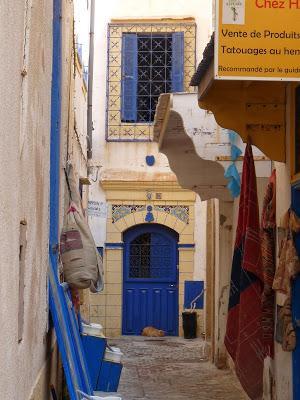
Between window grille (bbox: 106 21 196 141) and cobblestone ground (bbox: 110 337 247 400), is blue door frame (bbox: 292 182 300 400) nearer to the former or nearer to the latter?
cobblestone ground (bbox: 110 337 247 400)

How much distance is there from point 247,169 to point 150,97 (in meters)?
11.0

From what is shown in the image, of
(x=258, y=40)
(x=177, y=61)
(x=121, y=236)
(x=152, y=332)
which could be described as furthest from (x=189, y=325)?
(x=258, y=40)

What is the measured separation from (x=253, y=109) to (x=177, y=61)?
34.7 feet

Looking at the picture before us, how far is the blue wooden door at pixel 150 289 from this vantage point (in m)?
17.3

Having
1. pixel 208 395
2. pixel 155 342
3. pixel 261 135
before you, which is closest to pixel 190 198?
pixel 155 342

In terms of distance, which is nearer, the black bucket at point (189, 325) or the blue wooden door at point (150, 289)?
the black bucket at point (189, 325)

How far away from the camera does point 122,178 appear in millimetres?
Answer: 17516

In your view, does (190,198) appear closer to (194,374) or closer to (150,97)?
(150,97)

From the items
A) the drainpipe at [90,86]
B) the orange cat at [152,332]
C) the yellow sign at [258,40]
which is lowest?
the orange cat at [152,332]

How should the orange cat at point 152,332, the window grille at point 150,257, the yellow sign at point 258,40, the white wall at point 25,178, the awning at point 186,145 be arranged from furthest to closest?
1. the window grille at point 150,257
2. the orange cat at point 152,332
3. the awning at point 186,145
4. the yellow sign at point 258,40
5. the white wall at point 25,178

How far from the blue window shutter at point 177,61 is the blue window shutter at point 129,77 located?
31.6 inches

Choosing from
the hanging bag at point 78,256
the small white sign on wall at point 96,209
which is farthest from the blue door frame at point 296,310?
the small white sign on wall at point 96,209

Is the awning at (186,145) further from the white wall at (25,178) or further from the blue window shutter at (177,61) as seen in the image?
the blue window shutter at (177,61)

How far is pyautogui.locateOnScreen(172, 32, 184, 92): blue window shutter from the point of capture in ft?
57.4
